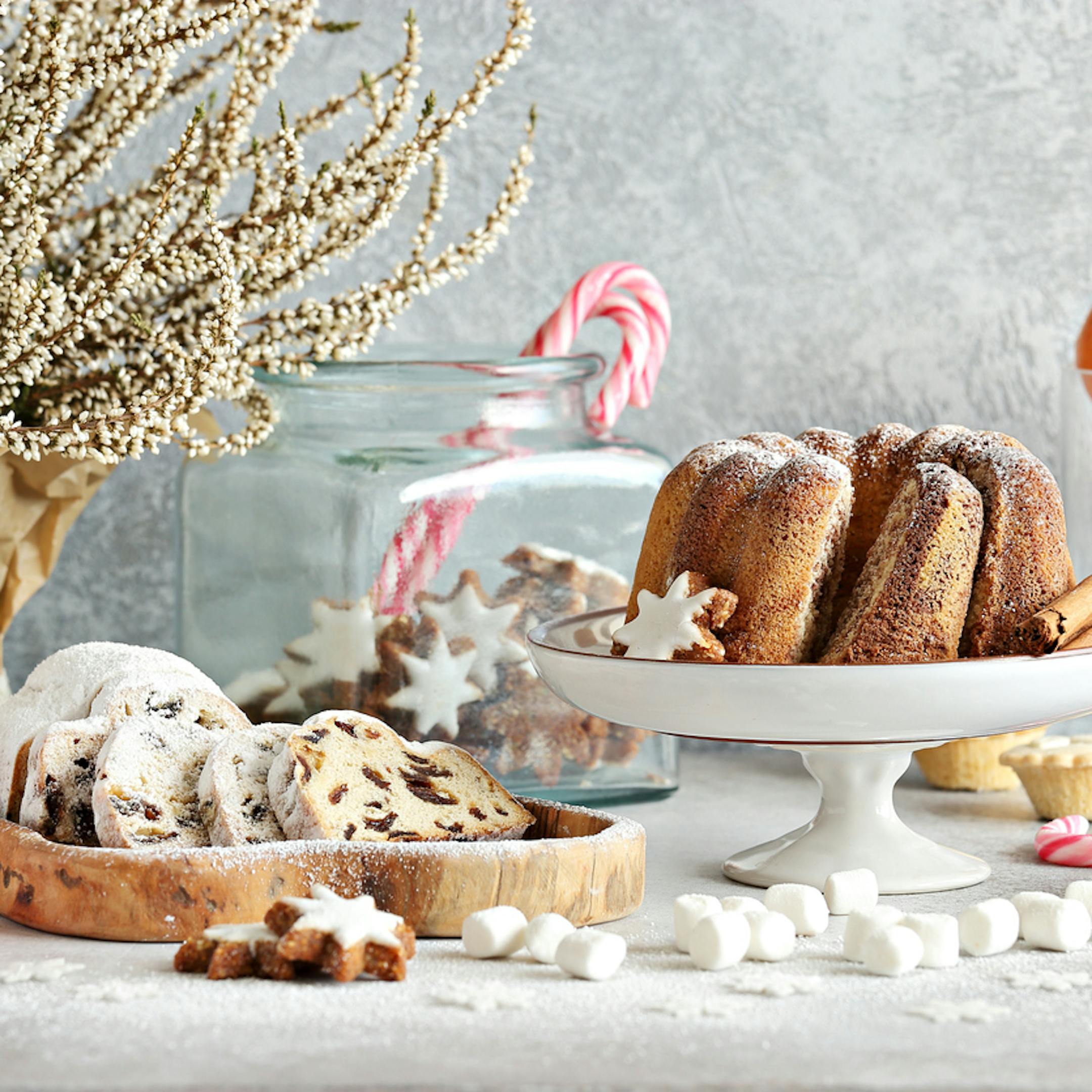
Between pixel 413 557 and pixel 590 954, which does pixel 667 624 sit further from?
pixel 413 557

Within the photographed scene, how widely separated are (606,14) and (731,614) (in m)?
0.86

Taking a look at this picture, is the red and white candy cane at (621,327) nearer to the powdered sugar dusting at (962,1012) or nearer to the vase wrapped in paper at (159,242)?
the vase wrapped in paper at (159,242)

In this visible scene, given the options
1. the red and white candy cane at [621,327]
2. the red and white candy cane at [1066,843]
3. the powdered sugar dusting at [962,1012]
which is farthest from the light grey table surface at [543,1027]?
the red and white candy cane at [621,327]

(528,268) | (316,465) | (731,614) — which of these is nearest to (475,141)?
(528,268)

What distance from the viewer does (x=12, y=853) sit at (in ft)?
2.94

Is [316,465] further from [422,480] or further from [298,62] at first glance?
[298,62]

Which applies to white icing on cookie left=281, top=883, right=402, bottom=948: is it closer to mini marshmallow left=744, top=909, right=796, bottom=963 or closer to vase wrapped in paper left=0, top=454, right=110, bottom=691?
mini marshmallow left=744, top=909, right=796, bottom=963

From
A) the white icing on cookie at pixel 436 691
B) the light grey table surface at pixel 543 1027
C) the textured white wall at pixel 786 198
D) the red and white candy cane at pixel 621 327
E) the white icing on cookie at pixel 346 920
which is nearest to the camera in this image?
the light grey table surface at pixel 543 1027

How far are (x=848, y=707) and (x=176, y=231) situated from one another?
0.68 metres

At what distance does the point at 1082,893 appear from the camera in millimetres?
896

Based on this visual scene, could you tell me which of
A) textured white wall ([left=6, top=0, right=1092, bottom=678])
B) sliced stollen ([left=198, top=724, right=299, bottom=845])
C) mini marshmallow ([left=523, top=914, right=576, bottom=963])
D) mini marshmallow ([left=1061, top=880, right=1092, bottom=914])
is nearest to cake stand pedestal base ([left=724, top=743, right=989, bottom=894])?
mini marshmallow ([left=1061, top=880, right=1092, bottom=914])

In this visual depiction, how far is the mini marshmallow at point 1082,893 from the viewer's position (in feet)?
2.93

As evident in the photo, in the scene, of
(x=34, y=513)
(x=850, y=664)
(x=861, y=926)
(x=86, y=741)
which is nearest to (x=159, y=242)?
(x=34, y=513)

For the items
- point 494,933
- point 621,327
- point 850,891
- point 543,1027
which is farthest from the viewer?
point 621,327
